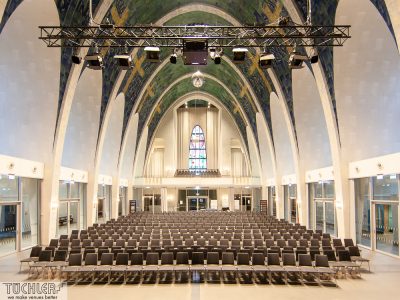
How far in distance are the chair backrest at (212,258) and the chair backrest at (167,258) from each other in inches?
42.7

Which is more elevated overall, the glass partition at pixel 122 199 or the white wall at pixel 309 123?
the white wall at pixel 309 123

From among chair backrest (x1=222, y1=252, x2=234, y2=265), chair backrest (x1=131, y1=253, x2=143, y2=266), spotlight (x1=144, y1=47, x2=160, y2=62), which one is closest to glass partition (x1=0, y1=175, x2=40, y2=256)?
chair backrest (x1=131, y1=253, x2=143, y2=266)

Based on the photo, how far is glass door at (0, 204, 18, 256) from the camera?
1593 centimetres

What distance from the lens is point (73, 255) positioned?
1179 centimetres

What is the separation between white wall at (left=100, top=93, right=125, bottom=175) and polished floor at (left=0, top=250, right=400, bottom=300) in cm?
1879

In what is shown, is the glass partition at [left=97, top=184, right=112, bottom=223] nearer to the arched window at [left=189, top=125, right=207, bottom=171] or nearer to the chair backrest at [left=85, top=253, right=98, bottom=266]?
the chair backrest at [left=85, top=253, right=98, bottom=266]

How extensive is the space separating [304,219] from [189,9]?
16.6 metres

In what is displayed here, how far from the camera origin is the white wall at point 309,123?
71.5 ft

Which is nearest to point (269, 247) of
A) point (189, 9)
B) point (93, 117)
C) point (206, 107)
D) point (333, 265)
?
point (333, 265)

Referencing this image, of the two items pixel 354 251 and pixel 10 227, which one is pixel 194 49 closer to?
pixel 354 251

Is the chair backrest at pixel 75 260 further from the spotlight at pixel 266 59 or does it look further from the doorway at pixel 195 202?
the doorway at pixel 195 202

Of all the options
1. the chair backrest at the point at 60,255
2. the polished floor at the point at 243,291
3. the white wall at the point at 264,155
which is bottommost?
the polished floor at the point at 243,291

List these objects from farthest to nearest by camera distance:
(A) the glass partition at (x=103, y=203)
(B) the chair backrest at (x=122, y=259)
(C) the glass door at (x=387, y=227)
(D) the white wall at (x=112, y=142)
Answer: (D) the white wall at (x=112, y=142) < (A) the glass partition at (x=103, y=203) < (C) the glass door at (x=387, y=227) < (B) the chair backrest at (x=122, y=259)

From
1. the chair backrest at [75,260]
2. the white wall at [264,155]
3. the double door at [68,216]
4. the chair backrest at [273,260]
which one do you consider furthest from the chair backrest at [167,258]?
the white wall at [264,155]
